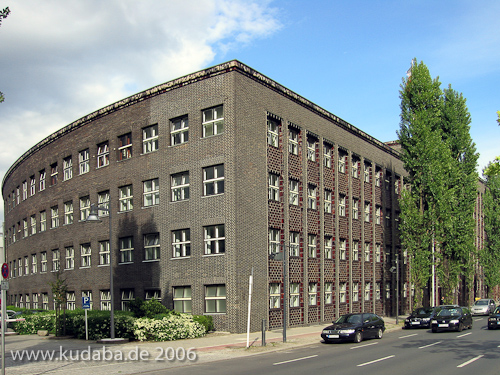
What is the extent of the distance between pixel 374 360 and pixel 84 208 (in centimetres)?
2977

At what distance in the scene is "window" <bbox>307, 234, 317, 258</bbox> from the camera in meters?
36.6

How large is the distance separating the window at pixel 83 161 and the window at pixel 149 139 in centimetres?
794

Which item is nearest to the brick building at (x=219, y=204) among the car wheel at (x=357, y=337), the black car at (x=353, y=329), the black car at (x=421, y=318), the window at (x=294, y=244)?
the window at (x=294, y=244)

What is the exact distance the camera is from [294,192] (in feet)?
116

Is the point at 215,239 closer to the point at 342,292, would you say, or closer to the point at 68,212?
the point at 342,292

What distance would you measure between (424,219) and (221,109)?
22.6m

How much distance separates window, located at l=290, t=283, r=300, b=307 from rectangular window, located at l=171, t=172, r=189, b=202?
9.42 m

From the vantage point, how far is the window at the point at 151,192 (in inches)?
1350

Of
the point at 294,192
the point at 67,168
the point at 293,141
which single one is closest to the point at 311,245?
the point at 294,192

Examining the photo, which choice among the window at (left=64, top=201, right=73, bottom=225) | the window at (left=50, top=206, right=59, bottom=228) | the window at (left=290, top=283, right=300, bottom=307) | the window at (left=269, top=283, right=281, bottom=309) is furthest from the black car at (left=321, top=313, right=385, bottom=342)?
the window at (left=50, top=206, right=59, bottom=228)

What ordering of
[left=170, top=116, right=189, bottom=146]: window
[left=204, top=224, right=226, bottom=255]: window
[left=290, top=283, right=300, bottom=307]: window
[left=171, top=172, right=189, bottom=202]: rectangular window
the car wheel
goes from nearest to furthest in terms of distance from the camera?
the car wheel → [left=204, top=224, right=226, bottom=255]: window → [left=171, top=172, right=189, bottom=202]: rectangular window → [left=170, top=116, right=189, bottom=146]: window → [left=290, top=283, right=300, bottom=307]: window

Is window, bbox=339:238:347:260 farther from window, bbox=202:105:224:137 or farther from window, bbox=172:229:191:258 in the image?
window, bbox=202:105:224:137

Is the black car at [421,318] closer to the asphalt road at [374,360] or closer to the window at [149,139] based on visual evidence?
the asphalt road at [374,360]

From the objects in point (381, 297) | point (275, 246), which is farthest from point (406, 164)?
point (275, 246)
